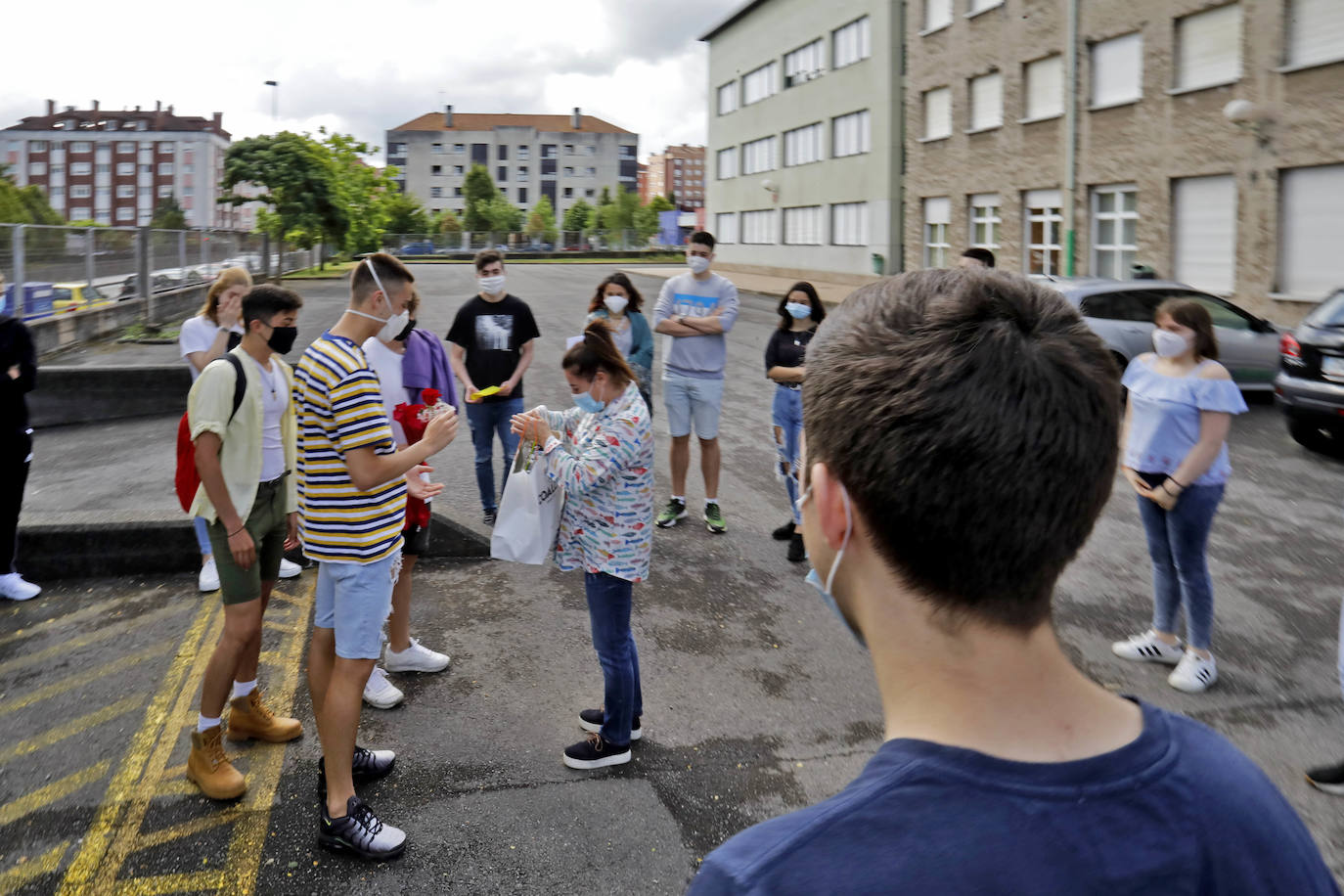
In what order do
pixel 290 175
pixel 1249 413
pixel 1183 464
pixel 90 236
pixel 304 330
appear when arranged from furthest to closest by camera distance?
1. pixel 290 175
2. pixel 304 330
3. pixel 90 236
4. pixel 1249 413
5. pixel 1183 464

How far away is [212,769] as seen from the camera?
161 inches

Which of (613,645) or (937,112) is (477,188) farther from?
(613,645)

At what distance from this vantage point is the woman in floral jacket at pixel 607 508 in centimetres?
430

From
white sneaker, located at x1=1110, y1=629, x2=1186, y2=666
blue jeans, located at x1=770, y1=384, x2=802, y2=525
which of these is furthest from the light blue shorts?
white sneaker, located at x1=1110, y1=629, x2=1186, y2=666

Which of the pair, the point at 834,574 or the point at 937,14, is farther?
the point at 937,14

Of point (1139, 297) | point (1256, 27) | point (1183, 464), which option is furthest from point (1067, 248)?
point (1183, 464)

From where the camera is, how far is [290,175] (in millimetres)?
34906

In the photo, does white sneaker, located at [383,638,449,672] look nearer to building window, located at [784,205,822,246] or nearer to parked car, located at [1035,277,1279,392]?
parked car, located at [1035,277,1279,392]

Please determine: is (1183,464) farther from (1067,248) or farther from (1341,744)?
(1067,248)

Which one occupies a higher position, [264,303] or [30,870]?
[264,303]

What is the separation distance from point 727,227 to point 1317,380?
47163 mm

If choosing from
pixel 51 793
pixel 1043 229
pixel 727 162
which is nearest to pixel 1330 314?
pixel 51 793

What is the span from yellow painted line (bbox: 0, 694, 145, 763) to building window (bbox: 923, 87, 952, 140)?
1257 inches

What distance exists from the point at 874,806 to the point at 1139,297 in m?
14.2
